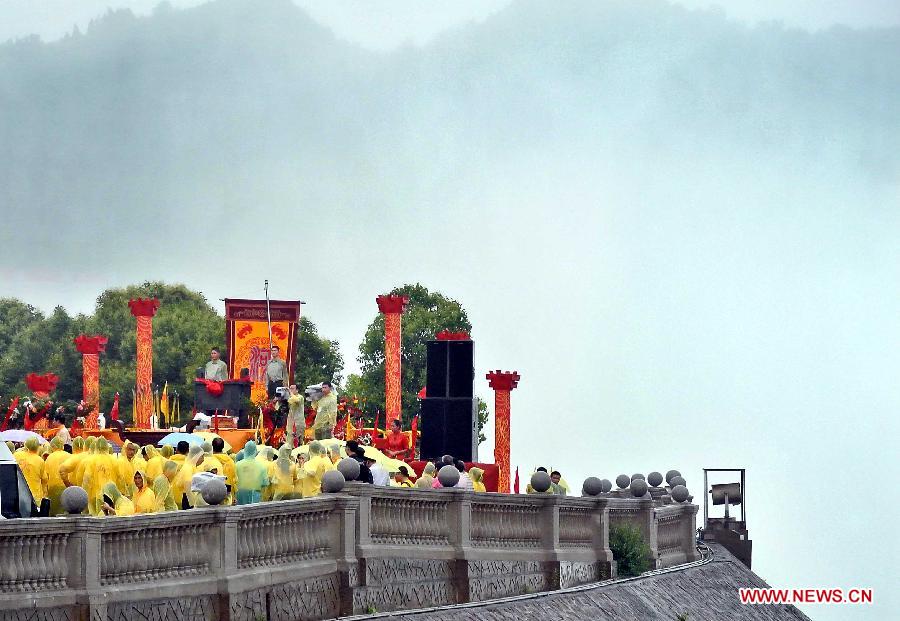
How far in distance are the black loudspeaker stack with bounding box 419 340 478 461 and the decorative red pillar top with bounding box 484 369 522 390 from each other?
1020 centimetres

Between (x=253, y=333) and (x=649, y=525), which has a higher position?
(x=253, y=333)

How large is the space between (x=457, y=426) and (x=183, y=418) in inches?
1606

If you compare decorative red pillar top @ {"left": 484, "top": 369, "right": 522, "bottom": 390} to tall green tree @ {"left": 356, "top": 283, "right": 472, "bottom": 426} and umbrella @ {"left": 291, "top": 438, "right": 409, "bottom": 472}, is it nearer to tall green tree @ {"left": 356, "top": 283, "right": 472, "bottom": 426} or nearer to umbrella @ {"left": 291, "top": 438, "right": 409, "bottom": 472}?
umbrella @ {"left": 291, "top": 438, "right": 409, "bottom": 472}

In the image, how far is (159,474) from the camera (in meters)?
24.0

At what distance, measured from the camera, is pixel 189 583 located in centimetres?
2080

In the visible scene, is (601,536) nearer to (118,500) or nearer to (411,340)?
(118,500)

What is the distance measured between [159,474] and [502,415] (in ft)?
84.4

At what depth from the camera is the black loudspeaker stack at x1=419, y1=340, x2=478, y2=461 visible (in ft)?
128

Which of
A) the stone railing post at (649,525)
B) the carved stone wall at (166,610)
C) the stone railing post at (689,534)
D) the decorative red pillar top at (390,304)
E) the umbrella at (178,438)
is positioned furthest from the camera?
the decorative red pillar top at (390,304)

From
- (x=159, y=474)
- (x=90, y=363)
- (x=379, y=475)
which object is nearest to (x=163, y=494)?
(x=159, y=474)

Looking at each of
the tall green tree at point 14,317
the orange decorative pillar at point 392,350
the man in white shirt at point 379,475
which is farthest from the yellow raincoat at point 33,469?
the tall green tree at point 14,317

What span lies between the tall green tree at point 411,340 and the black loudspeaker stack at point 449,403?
125ft

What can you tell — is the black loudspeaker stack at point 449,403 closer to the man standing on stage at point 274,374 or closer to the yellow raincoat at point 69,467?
the man standing on stage at point 274,374

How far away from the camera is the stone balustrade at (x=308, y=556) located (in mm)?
19266
